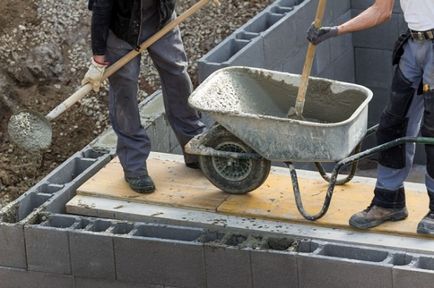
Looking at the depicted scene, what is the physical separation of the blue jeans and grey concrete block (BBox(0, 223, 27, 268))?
191 centimetres

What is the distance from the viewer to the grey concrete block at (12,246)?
19.6 ft

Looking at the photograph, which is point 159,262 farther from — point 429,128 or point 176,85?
point 429,128

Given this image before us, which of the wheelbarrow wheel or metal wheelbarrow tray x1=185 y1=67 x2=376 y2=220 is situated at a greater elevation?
metal wheelbarrow tray x1=185 y1=67 x2=376 y2=220

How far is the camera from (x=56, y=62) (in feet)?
27.5

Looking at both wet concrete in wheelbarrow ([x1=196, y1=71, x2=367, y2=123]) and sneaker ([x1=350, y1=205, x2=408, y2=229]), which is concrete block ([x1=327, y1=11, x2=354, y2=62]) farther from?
sneaker ([x1=350, y1=205, x2=408, y2=229])

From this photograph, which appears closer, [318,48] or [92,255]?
[92,255]

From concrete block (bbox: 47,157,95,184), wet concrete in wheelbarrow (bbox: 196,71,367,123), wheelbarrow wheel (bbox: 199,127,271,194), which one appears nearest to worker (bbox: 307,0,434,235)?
wet concrete in wheelbarrow (bbox: 196,71,367,123)

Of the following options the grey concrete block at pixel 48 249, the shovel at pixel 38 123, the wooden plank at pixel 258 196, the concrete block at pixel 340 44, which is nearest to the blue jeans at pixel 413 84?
the wooden plank at pixel 258 196

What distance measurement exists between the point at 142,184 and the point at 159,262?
67 centimetres

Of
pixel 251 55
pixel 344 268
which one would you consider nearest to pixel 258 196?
pixel 344 268

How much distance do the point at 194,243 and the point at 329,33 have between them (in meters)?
1.26

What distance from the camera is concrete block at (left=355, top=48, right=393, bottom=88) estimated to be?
8.73 meters

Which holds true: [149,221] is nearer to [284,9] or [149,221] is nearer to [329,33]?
[329,33]

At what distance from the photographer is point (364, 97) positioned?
5.99 metres
